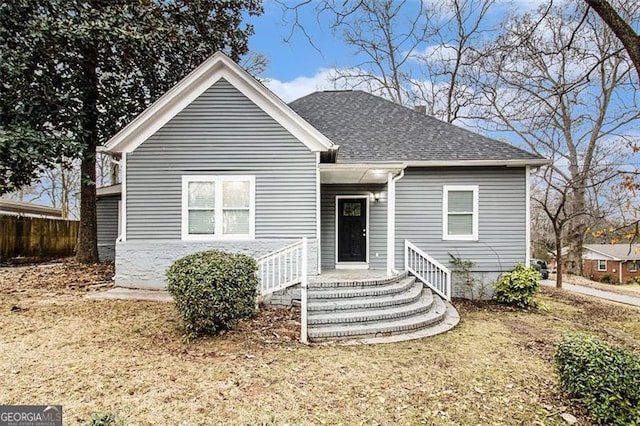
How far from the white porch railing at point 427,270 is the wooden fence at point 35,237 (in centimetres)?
1446

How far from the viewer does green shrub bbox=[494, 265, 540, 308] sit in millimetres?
8727

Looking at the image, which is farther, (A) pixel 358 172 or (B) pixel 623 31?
(A) pixel 358 172

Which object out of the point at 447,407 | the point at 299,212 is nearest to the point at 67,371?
the point at 447,407

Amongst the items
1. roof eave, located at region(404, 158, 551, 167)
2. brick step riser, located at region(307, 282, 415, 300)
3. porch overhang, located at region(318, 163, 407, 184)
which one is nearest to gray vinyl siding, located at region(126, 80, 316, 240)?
porch overhang, located at region(318, 163, 407, 184)

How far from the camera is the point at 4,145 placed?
30.2 feet

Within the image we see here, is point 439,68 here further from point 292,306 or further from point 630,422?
point 630,422

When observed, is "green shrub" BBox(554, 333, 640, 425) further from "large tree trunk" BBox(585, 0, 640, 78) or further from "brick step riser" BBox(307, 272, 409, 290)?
"brick step riser" BBox(307, 272, 409, 290)

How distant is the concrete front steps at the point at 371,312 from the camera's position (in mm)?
5902

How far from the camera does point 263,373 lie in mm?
4426

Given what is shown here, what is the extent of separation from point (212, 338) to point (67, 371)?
184cm

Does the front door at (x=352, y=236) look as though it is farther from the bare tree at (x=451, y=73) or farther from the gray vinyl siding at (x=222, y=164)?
the bare tree at (x=451, y=73)

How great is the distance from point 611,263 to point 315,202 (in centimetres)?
3960

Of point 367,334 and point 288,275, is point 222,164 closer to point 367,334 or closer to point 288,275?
point 288,275

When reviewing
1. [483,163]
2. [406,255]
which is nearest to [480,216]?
[483,163]
